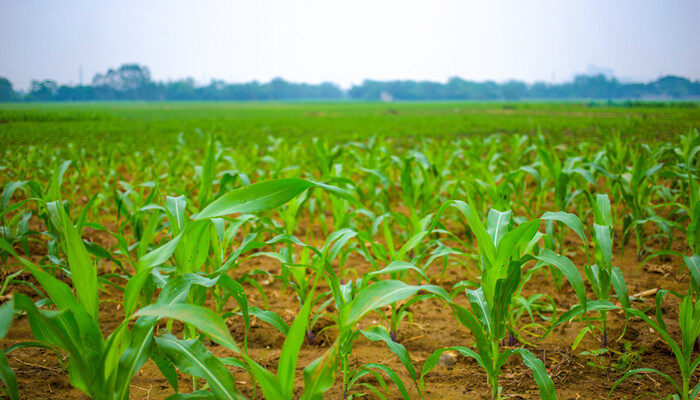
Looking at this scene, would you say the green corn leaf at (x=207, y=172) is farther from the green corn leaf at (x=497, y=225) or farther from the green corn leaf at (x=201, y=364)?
the green corn leaf at (x=497, y=225)

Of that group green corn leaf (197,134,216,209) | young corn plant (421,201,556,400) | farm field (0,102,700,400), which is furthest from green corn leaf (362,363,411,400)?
green corn leaf (197,134,216,209)

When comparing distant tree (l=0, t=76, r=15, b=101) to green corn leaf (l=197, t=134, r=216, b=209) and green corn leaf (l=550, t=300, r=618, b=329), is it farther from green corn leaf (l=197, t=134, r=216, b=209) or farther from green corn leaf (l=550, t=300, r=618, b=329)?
green corn leaf (l=550, t=300, r=618, b=329)

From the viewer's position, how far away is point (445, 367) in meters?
1.82

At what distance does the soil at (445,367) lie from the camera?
160 cm

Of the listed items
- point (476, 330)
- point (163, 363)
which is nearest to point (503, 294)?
point (476, 330)

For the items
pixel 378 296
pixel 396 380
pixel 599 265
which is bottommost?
pixel 396 380

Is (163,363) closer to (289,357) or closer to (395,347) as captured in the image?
(289,357)

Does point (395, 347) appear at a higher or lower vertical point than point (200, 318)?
lower

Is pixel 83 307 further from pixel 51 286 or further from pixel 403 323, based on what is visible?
pixel 403 323

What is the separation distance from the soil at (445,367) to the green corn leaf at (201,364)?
0.78ft

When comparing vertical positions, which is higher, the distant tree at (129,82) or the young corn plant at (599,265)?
the distant tree at (129,82)

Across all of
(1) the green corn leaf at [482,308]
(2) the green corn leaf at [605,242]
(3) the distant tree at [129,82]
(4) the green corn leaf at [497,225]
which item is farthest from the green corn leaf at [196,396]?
(3) the distant tree at [129,82]

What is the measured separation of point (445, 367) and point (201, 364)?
1165mm

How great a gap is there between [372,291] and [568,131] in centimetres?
1636
